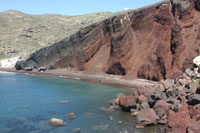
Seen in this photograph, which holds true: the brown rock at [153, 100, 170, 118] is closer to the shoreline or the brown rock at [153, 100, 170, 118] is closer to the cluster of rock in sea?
the cluster of rock in sea

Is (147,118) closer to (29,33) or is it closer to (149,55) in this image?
(149,55)

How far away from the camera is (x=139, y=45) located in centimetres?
7050

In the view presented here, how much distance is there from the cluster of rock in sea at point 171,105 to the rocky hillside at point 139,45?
34.4 feet

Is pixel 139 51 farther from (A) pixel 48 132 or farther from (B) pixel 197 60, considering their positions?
(A) pixel 48 132

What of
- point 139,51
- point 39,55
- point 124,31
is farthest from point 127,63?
point 39,55

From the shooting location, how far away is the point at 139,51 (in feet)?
228

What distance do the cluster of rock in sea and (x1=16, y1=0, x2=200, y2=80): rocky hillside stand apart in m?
10.5

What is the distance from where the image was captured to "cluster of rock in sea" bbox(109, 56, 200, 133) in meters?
24.7

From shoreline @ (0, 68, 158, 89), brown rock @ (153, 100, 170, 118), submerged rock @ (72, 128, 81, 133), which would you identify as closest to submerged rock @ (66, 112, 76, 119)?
Result: submerged rock @ (72, 128, 81, 133)

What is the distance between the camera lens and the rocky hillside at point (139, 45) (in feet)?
189

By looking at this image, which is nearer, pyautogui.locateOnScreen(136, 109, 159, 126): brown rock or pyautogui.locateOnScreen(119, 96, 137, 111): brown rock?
pyautogui.locateOnScreen(136, 109, 159, 126): brown rock

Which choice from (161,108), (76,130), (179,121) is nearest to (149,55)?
(161,108)

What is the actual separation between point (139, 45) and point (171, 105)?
135ft

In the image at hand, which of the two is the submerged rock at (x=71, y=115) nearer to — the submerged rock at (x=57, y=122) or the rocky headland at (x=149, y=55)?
the submerged rock at (x=57, y=122)
